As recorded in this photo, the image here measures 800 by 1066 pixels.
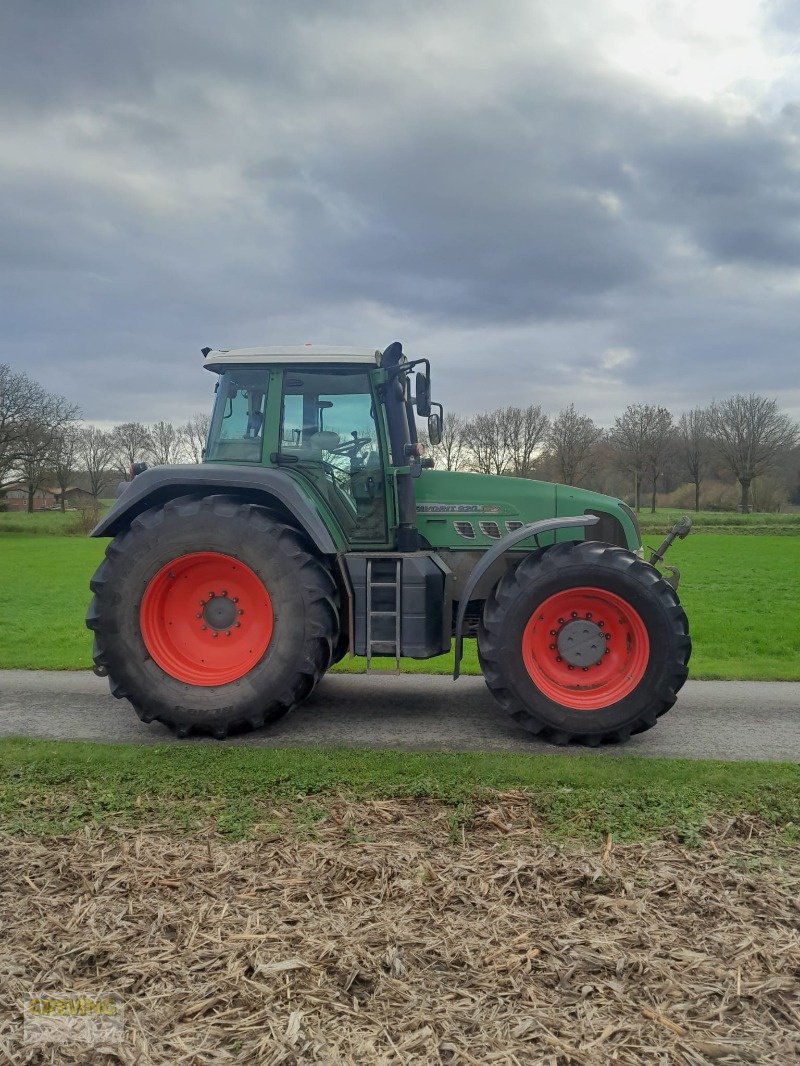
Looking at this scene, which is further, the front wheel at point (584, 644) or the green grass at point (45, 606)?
the green grass at point (45, 606)

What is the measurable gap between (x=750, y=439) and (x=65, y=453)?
138 feet

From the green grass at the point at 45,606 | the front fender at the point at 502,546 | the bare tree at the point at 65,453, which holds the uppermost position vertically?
the bare tree at the point at 65,453

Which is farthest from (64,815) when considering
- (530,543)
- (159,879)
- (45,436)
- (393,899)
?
(45,436)

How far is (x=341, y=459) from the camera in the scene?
5887 millimetres

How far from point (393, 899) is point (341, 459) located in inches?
136

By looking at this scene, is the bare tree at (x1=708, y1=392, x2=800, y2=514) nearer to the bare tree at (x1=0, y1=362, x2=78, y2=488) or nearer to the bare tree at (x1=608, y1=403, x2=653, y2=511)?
the bare tree at (x1=608, y1=403, x2=653, y2=511)

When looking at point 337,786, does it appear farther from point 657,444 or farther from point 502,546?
point 657,444

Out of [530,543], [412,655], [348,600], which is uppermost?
[530,543]

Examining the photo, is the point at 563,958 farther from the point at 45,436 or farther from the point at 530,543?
the point at 45,436

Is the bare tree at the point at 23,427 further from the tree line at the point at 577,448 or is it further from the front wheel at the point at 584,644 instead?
the front wheel at the point at 584,644

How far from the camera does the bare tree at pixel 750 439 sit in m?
50.0

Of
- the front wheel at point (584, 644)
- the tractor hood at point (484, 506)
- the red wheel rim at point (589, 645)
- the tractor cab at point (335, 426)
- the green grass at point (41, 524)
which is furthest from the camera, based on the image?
the green grass at point (41, 524)

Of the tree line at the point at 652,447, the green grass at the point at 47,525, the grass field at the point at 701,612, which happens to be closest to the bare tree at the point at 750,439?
the tree line at the point at 652,447

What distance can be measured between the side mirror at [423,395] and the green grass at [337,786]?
2580mm
